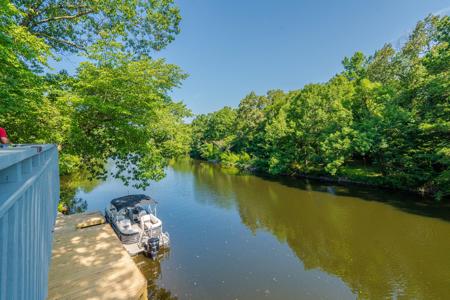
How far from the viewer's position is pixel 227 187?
23.7 meters

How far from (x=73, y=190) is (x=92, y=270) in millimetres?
19878

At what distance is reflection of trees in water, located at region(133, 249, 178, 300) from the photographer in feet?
25.1

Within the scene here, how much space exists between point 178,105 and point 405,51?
80.7 ft

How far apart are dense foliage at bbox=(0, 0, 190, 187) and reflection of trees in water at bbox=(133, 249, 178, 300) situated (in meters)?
3.92

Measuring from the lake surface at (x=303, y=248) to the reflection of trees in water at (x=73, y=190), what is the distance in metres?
0.56

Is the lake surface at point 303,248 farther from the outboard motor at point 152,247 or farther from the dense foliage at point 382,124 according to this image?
the dense foliage at point 382,124

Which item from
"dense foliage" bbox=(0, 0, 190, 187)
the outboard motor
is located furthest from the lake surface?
"dense foliage" bbox=(0, 0, 190, 187)

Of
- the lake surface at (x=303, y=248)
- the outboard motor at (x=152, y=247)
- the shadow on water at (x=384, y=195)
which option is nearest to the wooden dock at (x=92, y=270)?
the lake surface at (x=303, y=248)

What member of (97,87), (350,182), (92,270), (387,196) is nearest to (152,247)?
(92,270)

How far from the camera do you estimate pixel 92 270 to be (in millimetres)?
4723

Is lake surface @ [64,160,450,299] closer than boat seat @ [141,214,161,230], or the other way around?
lake surface @ [64,160,450,299]

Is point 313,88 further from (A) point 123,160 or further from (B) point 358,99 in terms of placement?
(A) point 123,160

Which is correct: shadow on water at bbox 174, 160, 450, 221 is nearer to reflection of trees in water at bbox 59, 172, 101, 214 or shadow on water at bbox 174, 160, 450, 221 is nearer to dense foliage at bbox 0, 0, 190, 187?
reflection of trees in water at bbox 59, 172, 101, 214

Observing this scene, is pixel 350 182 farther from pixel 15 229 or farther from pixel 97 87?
pixel 15 229
